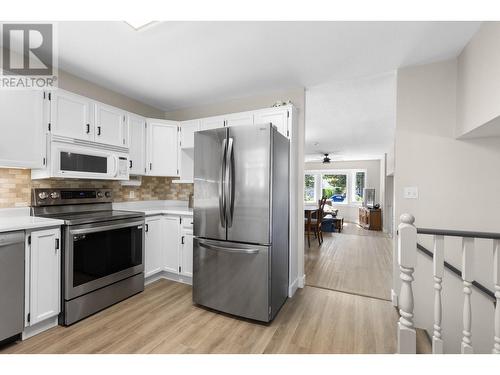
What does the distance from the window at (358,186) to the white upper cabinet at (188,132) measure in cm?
769

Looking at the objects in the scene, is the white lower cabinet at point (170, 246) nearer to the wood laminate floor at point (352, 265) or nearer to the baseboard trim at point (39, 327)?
the baseboard trim at point (39, 327)

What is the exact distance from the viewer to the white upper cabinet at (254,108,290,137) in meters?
2.64

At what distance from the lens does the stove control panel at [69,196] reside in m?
2.25

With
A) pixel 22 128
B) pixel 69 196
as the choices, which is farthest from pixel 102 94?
pixel 69 196

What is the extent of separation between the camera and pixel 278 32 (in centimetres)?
187

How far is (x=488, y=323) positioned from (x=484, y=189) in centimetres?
124

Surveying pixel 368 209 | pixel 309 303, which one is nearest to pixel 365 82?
pixel 309 303

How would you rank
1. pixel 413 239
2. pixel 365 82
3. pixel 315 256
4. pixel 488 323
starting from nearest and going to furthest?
pixel 413 239, pixel 488 323, pixel 365 82, pixel 315 256

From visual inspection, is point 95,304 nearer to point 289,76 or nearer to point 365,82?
point 289,76

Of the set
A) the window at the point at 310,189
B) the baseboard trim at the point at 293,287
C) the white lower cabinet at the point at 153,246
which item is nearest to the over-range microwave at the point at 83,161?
the white lower cabinet at the point at 153,246

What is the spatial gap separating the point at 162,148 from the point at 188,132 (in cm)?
44

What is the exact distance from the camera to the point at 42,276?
1.89 m

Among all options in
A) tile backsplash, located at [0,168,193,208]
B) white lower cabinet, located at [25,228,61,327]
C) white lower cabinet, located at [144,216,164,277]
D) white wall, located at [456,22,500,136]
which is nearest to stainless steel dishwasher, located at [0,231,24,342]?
white lower cabinet, located at [25,228,61,327]

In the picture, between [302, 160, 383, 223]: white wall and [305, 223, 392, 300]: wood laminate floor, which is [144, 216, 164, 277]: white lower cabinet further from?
[302, 160, 383, 223]: white wall
